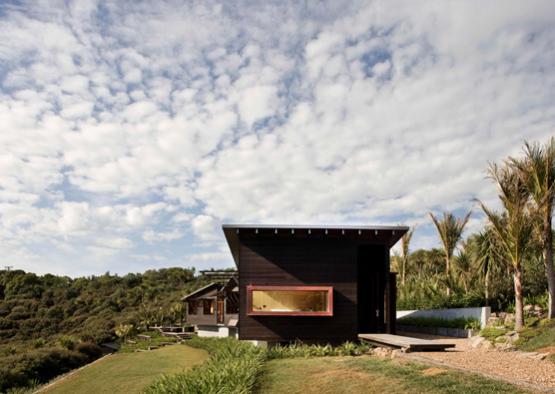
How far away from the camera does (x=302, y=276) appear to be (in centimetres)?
1684

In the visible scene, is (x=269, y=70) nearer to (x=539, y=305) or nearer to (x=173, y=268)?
(x=539, y=305)

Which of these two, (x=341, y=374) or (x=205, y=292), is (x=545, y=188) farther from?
(x=205, y=292)

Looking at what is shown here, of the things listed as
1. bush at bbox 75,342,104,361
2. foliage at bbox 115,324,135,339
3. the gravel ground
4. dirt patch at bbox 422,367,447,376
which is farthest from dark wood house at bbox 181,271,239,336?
dirt patch at bbox 422,367,447,376

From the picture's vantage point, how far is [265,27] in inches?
473

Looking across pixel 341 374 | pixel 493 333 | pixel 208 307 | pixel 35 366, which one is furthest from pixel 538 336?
pixel 208 307

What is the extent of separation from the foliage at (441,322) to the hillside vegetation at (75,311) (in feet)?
55.9

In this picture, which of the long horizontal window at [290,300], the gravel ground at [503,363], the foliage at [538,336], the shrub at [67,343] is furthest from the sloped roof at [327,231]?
the shrub at [67,343]

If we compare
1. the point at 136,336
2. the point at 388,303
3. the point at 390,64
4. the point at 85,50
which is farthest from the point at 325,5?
the point at 136,336

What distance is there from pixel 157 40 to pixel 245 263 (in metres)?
8.34

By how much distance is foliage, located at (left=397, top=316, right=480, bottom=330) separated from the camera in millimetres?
18100

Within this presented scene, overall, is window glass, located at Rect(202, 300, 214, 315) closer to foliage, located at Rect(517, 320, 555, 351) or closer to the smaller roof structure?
the smaller roof structure

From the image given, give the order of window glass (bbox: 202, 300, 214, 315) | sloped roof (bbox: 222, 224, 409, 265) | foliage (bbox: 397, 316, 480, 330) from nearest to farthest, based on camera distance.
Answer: sloped roof (bbox: 222, 224, 409, 265)
foliage (bbox: 397, 316, 480, 330)
window glass (bbox: 202, 300, 214, 315)

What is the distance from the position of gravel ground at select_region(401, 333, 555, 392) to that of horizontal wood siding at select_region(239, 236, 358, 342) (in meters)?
4.24

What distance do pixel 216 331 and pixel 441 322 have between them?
54.6ft
